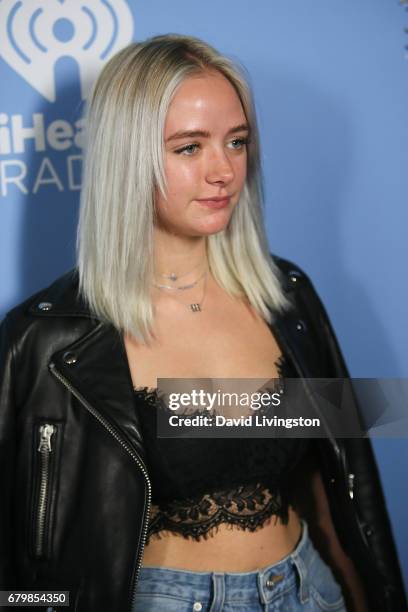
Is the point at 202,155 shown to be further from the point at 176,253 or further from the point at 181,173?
the point at 176,253

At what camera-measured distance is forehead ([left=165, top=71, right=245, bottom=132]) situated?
139 cm

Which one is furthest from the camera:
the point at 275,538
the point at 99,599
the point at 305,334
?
the point at 305,334

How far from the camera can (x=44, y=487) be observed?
4.44 ft

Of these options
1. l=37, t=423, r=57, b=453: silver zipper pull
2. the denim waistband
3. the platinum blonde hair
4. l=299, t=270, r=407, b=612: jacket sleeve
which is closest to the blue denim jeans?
the denim waistband

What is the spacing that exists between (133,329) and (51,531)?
1.22 ft

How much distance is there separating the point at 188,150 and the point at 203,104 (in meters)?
0.08

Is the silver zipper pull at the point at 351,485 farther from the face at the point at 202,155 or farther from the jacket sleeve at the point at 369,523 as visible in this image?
the face at the point at 202,155

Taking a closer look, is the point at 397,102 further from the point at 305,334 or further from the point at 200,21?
the point at 305,334

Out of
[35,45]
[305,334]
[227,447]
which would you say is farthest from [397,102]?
[227,447]

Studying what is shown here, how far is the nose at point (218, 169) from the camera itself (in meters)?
1.41

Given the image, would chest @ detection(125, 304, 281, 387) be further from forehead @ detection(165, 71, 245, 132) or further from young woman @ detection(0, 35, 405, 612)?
forehead @ detection(165, 71, 245, 132)

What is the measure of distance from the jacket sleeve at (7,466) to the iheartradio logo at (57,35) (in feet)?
2.35

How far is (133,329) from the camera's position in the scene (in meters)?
1.45

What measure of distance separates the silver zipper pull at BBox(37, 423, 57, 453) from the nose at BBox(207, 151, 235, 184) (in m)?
0.51
